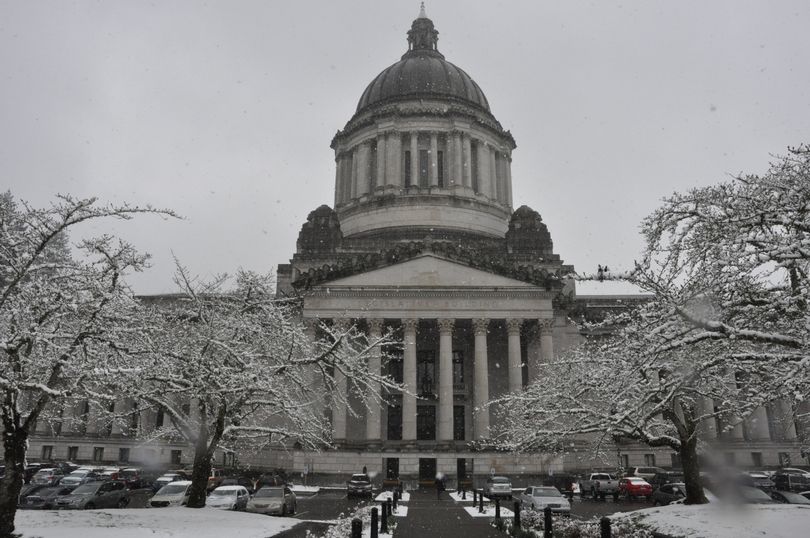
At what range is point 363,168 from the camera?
195 feet

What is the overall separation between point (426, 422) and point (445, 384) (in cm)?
573

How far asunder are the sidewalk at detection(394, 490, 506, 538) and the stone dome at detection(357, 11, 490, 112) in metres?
40.9

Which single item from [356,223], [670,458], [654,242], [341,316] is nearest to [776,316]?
[654,242]

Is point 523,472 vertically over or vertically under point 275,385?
under

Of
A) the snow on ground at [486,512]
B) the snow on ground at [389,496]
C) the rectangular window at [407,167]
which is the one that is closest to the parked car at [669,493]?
the snow on ground at [486,512]

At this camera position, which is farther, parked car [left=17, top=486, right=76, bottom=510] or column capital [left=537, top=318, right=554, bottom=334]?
column capital [left=537, top=318, right=554, bottom=334]

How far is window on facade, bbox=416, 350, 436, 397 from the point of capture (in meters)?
46.1

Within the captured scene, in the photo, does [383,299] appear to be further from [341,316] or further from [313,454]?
[313,454]

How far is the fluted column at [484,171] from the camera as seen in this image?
58.3 meters

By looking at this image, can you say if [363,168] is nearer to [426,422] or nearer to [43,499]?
[426,422]

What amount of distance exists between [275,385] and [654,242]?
38.1ft

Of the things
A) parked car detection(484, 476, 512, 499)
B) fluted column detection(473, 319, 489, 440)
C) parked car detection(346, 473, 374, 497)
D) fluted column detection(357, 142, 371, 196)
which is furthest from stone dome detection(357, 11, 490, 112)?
parked car detection(346, 473, 374, 497)

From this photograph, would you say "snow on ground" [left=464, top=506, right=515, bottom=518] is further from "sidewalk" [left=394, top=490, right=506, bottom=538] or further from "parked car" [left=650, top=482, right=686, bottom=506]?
"parked car" [left=650, top=482, right=686, bottom=506]

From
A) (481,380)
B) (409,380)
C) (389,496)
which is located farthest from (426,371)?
(389,496)
